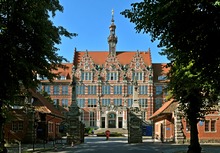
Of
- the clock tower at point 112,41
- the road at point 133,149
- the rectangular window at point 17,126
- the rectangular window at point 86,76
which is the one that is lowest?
the road at point 133,149

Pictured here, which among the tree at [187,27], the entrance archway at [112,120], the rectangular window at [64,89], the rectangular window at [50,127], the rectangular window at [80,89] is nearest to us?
the tree at [187,27]

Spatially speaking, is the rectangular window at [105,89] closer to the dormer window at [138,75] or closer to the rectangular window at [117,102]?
the rectangular window at [117,102]

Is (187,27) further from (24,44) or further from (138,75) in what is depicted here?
(138,75)

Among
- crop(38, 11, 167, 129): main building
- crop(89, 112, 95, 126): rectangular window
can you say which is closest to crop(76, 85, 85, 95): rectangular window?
crop(38, 11, 167, 129): main building

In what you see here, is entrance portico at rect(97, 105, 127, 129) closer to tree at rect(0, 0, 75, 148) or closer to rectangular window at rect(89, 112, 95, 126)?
rectangular window at rect(89, 112, 95, 126)

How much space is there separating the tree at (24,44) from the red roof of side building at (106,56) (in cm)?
7146

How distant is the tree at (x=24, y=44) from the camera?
15.6 m

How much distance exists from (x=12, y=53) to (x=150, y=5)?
7.46 m

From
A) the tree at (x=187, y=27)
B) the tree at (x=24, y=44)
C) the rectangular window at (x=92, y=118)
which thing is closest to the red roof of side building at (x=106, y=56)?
the rectangular window at (x=92, y=118)

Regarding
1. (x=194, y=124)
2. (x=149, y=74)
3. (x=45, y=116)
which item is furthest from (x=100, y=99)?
(x=194, y=124)

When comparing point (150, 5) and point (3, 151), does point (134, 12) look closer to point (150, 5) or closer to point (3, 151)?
point (150, 5)

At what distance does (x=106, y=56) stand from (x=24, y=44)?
74.8 m

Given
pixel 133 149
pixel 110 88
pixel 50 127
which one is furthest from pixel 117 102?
pixel 133 149

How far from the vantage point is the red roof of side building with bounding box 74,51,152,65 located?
89000mm
